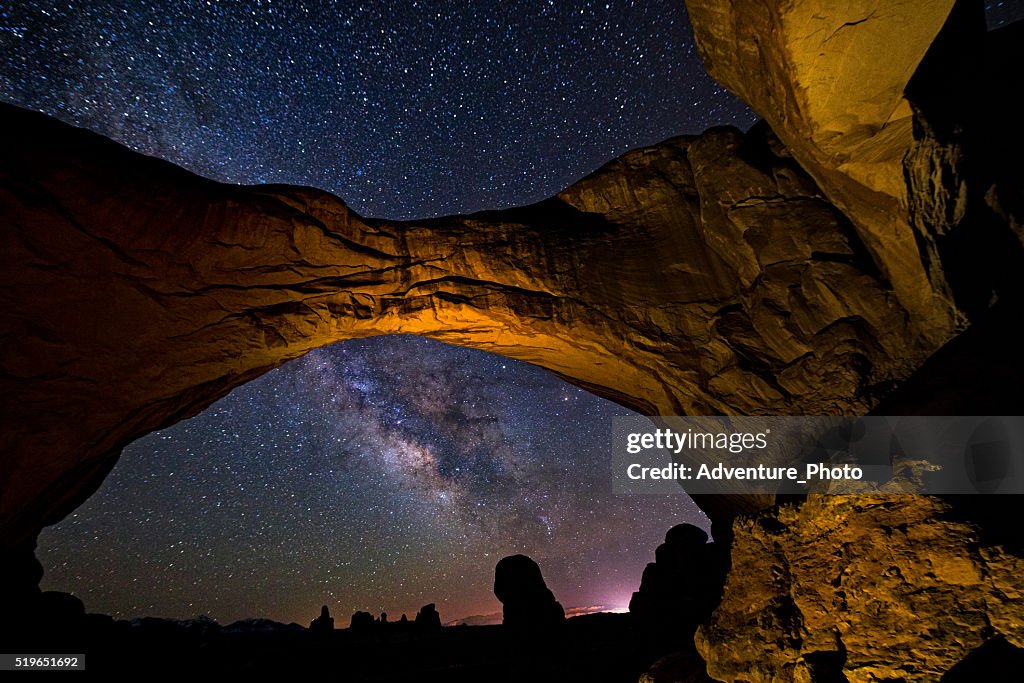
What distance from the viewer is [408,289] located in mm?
9086

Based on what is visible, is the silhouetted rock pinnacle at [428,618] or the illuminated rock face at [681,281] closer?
the illuminated rock face at [681,281]

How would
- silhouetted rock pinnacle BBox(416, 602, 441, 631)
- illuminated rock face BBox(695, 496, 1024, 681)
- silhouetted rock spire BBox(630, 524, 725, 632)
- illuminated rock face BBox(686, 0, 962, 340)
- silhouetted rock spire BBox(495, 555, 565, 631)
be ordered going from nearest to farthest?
illuminated rock face BBox(695, 496, 1024, 681) → illuminated rock face BBox(686, 0, 962, 340) → silhouetted rock spire BBox(630, 524, 725, 632) → silhouetted rock spire BBox(495, 555, 565, 631) → silhouetted rock pinnacle BBox(416, 602, 441, 631)

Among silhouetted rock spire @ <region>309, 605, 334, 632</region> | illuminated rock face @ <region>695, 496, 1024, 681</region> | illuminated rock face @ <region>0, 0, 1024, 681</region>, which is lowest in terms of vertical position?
silhouetted rock spire @ <region>309, 605, 334, 632</region>

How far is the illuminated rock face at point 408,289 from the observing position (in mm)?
7102

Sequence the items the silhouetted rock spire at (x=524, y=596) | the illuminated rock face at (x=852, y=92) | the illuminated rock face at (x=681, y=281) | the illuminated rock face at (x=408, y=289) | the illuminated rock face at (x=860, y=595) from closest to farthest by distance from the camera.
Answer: the illuminated rock face at (x=860, y=595) < the illuminated rock face at (x=681, y=281) < the illuminated rock face at (x=852, y=92) < the illuminated rock face at (x=408, y=289) < the silhouetted rock spire at (x=524, y=596)

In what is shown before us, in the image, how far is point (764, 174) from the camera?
8.72 meters

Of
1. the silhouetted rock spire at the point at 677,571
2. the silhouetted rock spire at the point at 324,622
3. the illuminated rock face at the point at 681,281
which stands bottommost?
the silhouetted rock spire at the point at 324,622

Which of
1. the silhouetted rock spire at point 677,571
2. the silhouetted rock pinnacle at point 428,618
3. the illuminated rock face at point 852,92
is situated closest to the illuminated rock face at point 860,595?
the illuminated rock face at point 852,92

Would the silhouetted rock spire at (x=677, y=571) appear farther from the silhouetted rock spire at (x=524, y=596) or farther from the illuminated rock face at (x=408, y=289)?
the illuminated rock face at (x=408, y=289)

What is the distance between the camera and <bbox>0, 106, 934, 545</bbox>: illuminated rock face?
710 centimetres

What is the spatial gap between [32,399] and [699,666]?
32.9ft

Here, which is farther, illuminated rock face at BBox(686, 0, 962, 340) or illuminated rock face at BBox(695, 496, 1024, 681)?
illuminated rock face at BBox(686, 0, 962, 340)

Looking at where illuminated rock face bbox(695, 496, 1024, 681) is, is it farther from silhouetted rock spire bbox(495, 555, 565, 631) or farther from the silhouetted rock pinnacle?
the silhouetted rock pinnacle

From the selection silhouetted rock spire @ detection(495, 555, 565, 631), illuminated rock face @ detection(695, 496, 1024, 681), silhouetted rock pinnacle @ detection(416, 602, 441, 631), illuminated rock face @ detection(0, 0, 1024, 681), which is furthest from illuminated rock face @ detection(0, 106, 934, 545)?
silhouetted rock pinnacle @ detection(416, 602, 441, 631)
